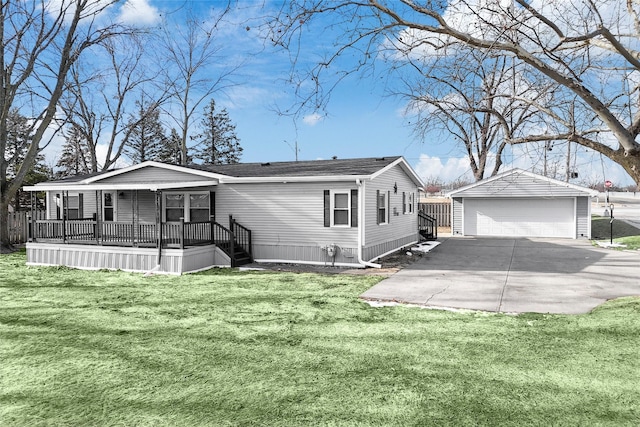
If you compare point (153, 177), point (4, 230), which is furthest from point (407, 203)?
point (4, 230)

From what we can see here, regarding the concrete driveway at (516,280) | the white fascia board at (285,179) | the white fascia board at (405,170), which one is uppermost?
the white fascia board at (405,170)

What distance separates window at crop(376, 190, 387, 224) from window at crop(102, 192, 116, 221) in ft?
32.6

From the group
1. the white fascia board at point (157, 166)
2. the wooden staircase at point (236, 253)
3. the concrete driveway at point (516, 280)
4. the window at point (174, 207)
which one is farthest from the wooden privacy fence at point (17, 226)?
the concrete driveway at point (516, 280)

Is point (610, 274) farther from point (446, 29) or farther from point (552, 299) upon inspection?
point (446, 29)

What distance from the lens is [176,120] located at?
100 ft

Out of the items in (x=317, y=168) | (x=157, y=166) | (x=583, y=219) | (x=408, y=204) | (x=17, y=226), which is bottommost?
(x=17, y=226)

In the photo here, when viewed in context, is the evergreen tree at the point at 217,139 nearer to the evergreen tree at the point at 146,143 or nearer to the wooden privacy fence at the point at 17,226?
the evergreen tree at the point at 146,143

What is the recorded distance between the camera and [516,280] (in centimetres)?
1052

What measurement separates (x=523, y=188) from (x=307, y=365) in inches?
801

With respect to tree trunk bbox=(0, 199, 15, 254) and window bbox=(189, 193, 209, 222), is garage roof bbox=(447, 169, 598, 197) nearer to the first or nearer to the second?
window bbox=(189, 193, 209, 222)

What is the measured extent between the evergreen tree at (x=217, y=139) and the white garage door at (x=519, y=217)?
31.4 m

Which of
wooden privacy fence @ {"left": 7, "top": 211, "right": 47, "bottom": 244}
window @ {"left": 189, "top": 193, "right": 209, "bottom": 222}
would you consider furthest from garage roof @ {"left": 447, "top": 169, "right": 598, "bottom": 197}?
wooden privacy fence @ {"left": 7, "top": 211, "right": 47, "bottom": 244}

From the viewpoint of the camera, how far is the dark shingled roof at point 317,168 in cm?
1327

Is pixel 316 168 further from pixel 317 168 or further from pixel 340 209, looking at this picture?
pixel 340 209
